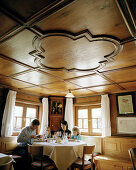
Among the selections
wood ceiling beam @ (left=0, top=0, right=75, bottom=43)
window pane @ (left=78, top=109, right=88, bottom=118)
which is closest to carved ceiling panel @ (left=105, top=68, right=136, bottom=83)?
wood ceiling beam @ (left=0, top=0, right=75, bottom=43)

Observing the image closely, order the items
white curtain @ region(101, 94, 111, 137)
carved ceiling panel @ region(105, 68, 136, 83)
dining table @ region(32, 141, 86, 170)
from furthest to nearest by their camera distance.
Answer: white curtain @ region(101, 94, 111, 137) < carved ceiling panel @ region(105, 68, 136, 83) < dining table @ region(32, 141, 86, 170)

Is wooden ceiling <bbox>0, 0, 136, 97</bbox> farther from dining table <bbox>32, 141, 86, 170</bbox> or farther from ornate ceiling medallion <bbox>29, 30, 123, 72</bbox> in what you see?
dining table <bbox>32, 141, 86, 170</bbox>

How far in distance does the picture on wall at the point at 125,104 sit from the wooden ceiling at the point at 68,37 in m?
1.90

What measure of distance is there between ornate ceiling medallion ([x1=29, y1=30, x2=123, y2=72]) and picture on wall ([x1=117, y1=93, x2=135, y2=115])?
2734 millimetres

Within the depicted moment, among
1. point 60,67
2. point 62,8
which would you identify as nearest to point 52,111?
point 60,67

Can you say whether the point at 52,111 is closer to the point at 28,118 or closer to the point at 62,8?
the point at 28,118

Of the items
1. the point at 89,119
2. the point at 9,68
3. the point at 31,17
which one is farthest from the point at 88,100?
the point at 31,17

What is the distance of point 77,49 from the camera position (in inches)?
107

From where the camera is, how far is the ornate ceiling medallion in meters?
2.31

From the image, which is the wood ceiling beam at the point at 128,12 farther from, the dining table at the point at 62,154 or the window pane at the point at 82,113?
the window pane at the point at 82,113

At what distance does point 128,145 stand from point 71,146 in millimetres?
2505

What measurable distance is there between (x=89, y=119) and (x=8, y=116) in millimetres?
3413

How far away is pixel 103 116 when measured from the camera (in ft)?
19.7

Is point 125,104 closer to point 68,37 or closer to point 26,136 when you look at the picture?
point 26,136
